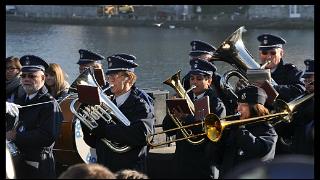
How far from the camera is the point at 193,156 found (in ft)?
20.7

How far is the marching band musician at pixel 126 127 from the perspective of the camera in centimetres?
600

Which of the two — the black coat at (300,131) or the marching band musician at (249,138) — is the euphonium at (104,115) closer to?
the marching band musician at (249,138)

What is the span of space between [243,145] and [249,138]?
0.08 meters

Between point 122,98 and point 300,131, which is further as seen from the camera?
point 122,98

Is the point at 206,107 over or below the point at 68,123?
over

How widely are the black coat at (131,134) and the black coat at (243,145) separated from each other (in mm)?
654

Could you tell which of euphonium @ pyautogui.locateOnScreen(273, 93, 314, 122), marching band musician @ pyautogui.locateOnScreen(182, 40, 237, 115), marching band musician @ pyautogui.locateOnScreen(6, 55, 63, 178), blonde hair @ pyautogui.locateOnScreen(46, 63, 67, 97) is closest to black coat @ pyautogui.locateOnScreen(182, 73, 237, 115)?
marching band musician @ pyautogui.locateOnScreen(182, 40, 237, 115)

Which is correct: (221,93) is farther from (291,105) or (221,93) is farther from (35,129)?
(35,129)

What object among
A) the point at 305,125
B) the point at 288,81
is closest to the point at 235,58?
the point at 288,81

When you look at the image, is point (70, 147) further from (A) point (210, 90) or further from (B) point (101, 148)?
(A) point (210, 90)

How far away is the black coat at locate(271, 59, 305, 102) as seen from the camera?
6391mm
